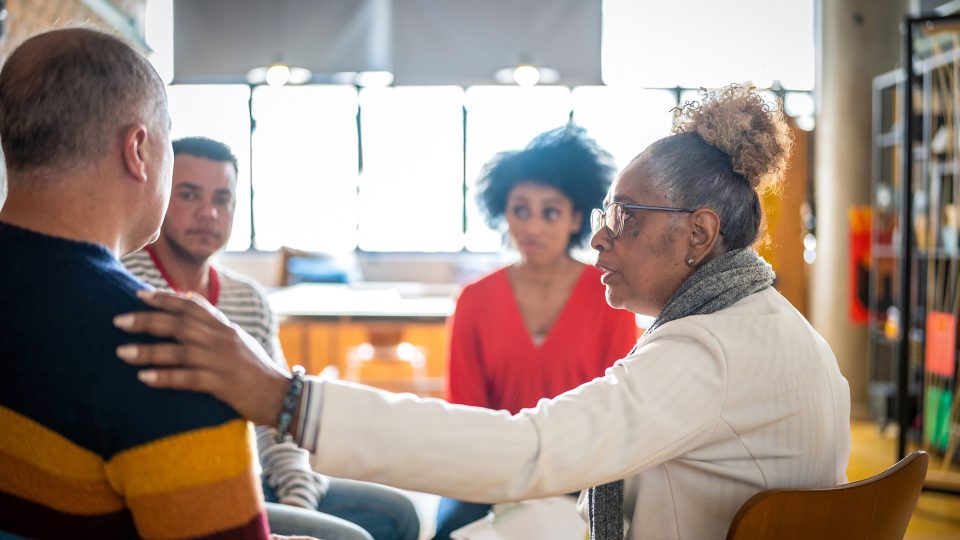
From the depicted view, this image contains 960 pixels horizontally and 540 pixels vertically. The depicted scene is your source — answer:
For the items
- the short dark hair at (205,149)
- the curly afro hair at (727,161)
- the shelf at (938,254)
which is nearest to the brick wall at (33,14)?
the short dark hair at (205,149)

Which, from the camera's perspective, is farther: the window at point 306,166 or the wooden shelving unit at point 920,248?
the window at point 306,166

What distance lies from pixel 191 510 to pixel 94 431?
12 centimetres

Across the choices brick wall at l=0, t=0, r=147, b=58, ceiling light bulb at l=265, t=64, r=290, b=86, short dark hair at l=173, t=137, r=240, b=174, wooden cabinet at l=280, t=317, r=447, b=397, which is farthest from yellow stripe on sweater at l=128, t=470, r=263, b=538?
ceiling light bulb at l=265, t=64, r=290, b=86

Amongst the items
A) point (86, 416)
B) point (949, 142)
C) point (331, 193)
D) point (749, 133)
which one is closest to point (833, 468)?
point (749, 133)

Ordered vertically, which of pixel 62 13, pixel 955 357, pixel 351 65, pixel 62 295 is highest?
pixel 351 65

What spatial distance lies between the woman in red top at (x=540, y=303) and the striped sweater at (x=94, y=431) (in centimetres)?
110

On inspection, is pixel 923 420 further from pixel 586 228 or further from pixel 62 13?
pixel 62 13

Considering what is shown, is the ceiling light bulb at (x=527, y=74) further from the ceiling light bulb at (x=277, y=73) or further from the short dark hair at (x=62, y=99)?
the short dark hair at (x=62, y=99)

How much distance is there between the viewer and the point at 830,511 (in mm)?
993

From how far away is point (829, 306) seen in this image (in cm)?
613

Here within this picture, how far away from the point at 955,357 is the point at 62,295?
4733 millimetres

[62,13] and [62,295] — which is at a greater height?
[62,13]

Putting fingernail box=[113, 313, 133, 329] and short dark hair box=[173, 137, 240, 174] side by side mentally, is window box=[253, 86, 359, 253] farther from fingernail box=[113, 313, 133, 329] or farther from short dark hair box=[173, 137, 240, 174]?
fingernail box=[113, 313, 133, 329]

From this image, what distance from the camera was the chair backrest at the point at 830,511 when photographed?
971mm
